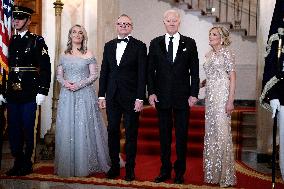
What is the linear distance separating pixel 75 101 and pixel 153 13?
637 cm

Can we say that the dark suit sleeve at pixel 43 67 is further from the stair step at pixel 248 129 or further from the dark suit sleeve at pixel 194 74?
the stair step at pixel 248 129

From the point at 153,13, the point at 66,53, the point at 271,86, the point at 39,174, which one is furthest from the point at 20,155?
the point at 153,13

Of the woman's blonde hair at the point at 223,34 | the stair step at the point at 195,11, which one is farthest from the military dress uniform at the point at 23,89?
the stair step at the point at 195,11

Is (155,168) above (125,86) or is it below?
below

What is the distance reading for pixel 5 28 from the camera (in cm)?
488

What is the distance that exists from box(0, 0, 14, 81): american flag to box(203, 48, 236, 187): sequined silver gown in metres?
2.26

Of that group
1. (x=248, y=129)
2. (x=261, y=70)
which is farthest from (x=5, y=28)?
(x=248, y=129)

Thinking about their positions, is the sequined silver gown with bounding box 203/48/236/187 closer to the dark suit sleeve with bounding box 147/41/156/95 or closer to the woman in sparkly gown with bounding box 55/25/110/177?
the dark suit sleeve with bounding box 147/41/156/95

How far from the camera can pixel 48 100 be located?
7262 millimetres

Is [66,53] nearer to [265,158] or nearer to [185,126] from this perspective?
[185,126]

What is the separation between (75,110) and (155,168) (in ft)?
4.46

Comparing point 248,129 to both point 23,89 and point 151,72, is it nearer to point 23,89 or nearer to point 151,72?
point 151,72

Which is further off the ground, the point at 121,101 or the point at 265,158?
the point at 121,101

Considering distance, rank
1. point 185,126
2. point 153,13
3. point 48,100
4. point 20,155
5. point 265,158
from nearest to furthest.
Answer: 1. point 185,126
2. point 20,155
3. point 265,158
4. point 48,100
5. point 153,13
